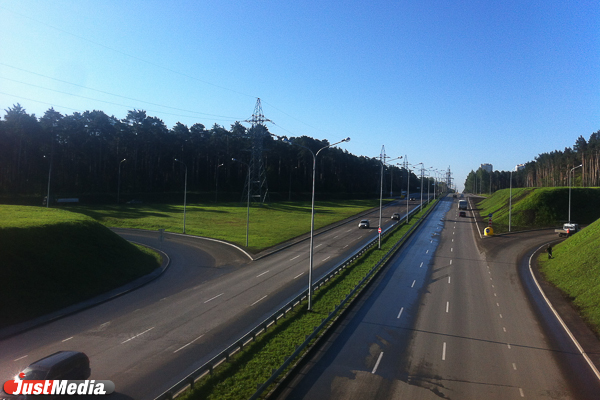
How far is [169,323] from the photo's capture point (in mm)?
19734

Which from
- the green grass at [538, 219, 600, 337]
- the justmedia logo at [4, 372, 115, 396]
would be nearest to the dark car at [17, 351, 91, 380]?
the justmedia logo at [4, 372, 115, 396]

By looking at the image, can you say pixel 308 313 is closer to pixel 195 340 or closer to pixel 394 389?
pixel 195 340

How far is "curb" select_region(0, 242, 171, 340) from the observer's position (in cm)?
1881

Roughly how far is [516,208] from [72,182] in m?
100.0

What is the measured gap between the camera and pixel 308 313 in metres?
20.7

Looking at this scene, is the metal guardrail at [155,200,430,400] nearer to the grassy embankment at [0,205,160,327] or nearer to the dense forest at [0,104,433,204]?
the grassy embankment at [0,205,160,327]

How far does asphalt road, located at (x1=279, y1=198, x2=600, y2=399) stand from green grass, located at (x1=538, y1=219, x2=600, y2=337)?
2.82 metres

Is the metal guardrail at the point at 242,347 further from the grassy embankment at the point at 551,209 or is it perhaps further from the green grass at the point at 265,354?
the grassy embankment at the point at 551,209

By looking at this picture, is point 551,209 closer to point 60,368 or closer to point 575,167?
point 575,167

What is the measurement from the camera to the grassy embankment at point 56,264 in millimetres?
21656

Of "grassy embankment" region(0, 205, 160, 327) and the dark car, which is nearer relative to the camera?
the dark car

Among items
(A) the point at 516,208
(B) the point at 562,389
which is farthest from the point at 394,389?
(A) the point at 516,208

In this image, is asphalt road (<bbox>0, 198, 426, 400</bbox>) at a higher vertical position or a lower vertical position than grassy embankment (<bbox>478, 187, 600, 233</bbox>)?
lower

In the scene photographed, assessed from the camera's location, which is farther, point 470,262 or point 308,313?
Result: point 470,262
